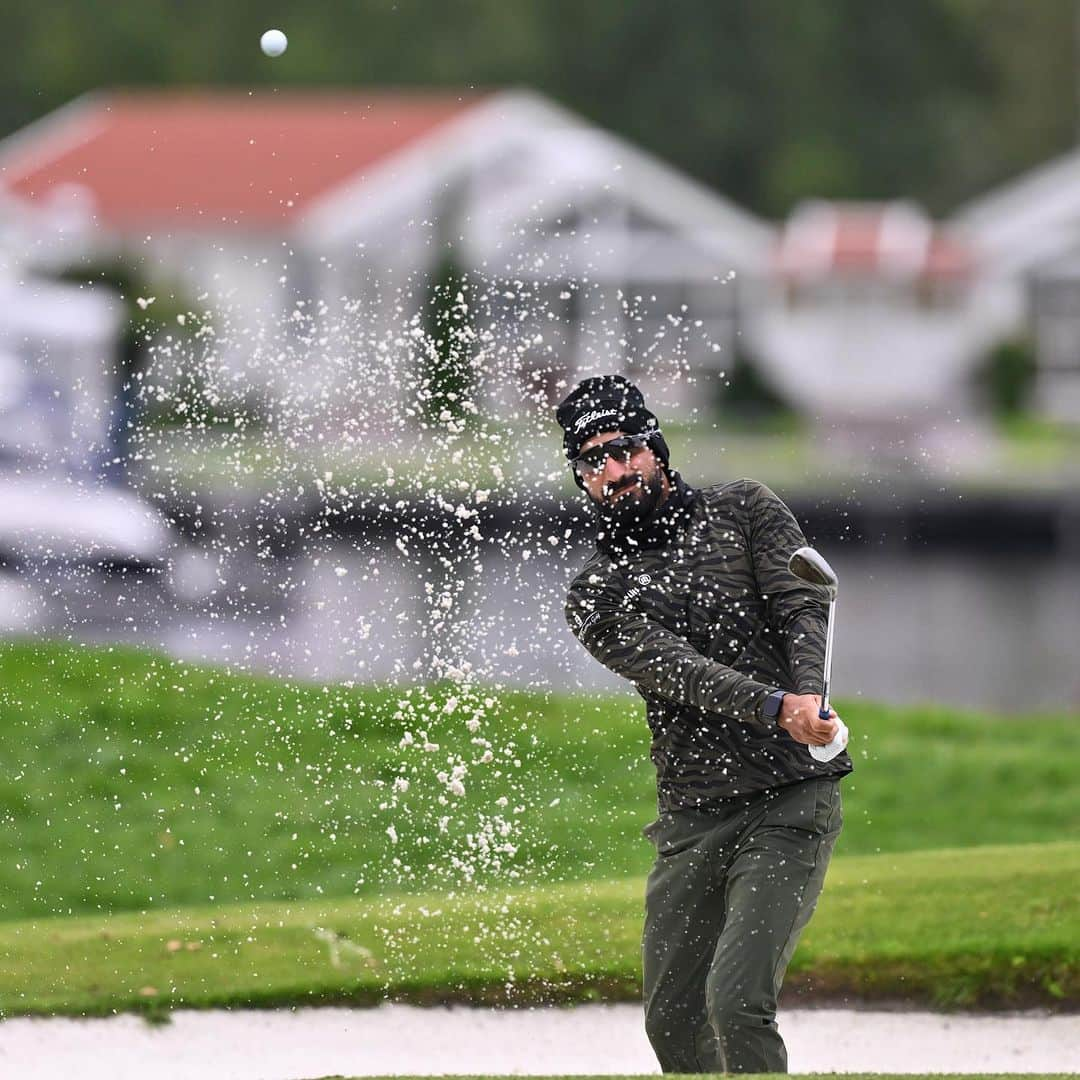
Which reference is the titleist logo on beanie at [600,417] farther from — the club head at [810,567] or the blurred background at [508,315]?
the blurred background at [508,315]

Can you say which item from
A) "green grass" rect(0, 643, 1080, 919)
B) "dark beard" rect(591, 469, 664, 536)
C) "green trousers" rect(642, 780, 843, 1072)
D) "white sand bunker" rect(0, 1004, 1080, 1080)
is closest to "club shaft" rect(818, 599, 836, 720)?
"green trousers" rect(642, 780, 843, 1072)

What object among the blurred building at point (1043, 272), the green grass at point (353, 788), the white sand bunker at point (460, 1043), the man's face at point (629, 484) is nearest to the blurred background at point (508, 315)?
the blurred building at point (1043, 272)

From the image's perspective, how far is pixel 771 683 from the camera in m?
5.66

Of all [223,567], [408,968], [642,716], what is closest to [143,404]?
→ [223,567]

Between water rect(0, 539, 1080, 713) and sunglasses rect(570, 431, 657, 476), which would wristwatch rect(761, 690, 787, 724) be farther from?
water rect(0, 539, 1080, 713)

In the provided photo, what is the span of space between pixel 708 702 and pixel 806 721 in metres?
0.28

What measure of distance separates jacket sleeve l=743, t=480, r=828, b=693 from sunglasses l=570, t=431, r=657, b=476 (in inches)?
13.3

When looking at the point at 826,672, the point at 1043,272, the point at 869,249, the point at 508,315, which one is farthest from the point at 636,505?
the point at 1043,272

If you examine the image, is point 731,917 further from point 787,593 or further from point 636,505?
point 636,505

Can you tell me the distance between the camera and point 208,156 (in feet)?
165

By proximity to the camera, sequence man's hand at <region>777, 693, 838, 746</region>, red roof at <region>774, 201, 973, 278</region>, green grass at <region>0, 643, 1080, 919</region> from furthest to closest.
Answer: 1. red roof at <region>774, 201, 973, 278</region>
2. green grass at <region>0, 643, 1080, 919</region>
3. man's hand at <region>777, 693, 838, 746</region>

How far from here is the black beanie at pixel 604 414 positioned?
18.9 feet

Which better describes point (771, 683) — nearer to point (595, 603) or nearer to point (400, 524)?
A: point (595, 603)

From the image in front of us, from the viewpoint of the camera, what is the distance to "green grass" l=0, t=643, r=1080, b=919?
10.1 m
